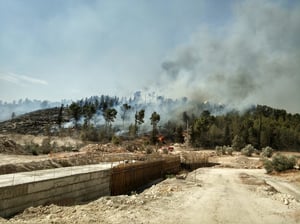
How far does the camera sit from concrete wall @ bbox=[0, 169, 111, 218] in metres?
13.2

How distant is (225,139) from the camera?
86438 mm

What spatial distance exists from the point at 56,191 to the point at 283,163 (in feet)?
99.7

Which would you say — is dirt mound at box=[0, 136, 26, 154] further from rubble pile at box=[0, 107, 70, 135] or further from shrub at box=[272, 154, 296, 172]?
rubble pile at box=[0, 107, 70, 135]

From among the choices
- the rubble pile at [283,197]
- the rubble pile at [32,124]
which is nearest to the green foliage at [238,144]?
the rubble pile at [32,124]

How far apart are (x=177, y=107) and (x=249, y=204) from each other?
127699mm

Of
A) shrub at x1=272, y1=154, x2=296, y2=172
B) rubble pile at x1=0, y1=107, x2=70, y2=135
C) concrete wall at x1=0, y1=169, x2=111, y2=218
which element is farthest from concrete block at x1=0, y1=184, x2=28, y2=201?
rubble pile at x1=0, y1=107, x2=70, y2=135

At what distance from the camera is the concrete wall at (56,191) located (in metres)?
13.2

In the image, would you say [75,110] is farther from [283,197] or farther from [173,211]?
[173,211]

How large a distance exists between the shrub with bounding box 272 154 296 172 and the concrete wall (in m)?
24.2

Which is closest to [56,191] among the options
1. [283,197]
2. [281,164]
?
[283,197]

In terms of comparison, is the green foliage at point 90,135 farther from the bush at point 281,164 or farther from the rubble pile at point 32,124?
the bush at point 281,164

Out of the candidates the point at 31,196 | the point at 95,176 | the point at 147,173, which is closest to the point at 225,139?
the point at 147,173

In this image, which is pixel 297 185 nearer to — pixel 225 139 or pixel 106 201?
pixel 106 201

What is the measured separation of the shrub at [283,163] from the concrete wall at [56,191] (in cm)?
2416
